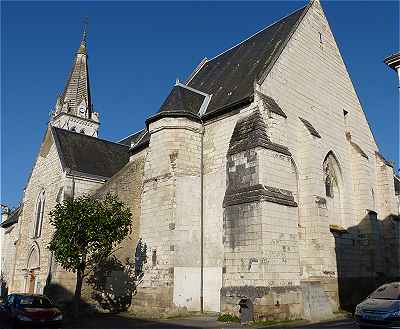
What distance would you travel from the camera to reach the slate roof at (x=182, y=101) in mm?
17188

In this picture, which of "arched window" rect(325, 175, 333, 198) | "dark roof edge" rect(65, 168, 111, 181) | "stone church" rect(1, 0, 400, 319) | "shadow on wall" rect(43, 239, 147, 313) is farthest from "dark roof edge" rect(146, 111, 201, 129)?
"arched window" rect(325, 175, 333, 198)

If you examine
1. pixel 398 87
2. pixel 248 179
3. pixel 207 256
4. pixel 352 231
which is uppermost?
pixel 398 87

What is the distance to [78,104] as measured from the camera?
4419 cm

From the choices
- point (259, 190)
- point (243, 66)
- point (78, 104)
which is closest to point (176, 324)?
point (259, 190)

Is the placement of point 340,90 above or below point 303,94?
above

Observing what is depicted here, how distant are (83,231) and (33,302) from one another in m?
2.80

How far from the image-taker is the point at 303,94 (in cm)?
1709

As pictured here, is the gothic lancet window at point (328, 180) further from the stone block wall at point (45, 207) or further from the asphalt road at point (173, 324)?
the stone block wall at point (45, 207)

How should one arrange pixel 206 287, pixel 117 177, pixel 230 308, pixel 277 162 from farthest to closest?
1. pixel 117 177
2. pixel 206 287
3. pixel 277 162
4. pixel 230 308

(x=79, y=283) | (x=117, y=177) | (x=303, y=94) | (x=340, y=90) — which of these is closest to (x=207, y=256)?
(x=79, y=283)

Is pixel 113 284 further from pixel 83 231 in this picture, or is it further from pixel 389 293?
pixel 389 293

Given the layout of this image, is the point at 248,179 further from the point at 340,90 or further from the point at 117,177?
the point at 340,90

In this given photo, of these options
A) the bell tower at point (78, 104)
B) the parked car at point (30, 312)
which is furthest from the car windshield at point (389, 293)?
the bell tower at point (78, 104)

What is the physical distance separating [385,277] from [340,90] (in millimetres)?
9072
